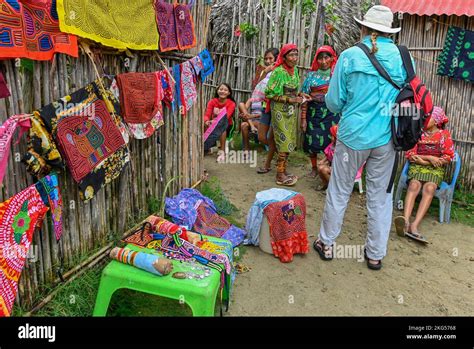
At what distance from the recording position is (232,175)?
6246mm

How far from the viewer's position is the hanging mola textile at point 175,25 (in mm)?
3726

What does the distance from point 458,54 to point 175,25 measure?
12.2ft

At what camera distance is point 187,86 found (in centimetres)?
437

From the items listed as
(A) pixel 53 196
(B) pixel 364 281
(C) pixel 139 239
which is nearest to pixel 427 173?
(B) pixel 364 281

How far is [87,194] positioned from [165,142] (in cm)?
148

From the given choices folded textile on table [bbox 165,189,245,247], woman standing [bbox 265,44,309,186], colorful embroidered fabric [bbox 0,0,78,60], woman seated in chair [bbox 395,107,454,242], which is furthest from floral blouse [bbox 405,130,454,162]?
colorful embroidered fabric [bbox 0,0,78,60]

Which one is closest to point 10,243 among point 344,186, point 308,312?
point 308,312

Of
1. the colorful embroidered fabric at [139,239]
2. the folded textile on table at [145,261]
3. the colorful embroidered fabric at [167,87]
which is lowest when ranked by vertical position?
the colorful embroidered fabric at [139,239]

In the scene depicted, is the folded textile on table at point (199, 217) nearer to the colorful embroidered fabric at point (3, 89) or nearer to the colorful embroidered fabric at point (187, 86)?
the colorful embroidered fabric at point (187, 86)

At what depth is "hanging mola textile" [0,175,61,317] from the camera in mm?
2195

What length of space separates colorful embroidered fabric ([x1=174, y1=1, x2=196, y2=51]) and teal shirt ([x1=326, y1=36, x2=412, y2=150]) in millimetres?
1582

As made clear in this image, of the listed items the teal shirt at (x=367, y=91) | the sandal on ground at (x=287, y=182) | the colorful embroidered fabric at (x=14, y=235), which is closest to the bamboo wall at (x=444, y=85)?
the sandal on ground at (x=287, y=182)

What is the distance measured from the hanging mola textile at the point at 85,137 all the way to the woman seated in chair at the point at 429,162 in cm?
330

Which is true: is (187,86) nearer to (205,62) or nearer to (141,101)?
(205,62)
